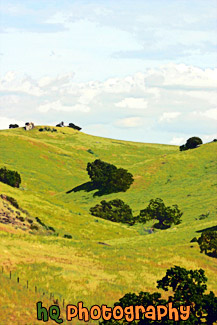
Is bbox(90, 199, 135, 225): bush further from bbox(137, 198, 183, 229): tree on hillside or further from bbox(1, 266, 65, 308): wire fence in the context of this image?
bbox(1, 266, 65, 308): wire fence

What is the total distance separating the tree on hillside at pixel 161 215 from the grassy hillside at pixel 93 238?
1.89m

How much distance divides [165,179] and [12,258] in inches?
3611

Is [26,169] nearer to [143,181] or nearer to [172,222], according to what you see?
[143,181]

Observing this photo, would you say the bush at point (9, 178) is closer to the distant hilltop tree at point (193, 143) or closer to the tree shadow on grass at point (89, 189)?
the tree shadow on grass at point (89, 189)

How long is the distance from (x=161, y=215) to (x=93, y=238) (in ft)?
74.8

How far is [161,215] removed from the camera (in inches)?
3789

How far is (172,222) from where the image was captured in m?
93.4

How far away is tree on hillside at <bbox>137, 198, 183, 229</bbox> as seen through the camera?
94.1 metres

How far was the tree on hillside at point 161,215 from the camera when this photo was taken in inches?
3706

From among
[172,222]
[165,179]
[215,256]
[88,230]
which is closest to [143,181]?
[165,179]

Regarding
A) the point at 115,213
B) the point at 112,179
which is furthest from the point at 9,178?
the point at 112,179

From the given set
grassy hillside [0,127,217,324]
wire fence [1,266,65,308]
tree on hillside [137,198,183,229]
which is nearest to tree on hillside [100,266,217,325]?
grassy hillside [0,127,217,324]

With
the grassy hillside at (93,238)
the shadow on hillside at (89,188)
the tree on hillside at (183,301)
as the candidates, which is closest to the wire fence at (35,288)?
the grassy hillside at (93,238)

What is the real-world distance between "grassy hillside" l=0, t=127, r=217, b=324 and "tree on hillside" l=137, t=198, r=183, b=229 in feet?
6.20
